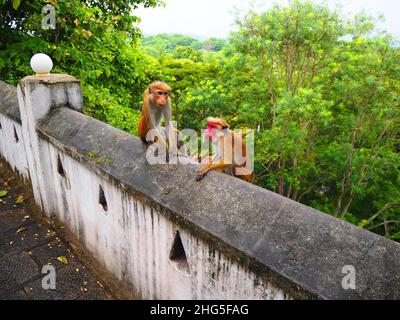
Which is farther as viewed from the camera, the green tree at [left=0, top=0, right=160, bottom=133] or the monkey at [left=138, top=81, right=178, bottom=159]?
the green tree at [left=0, top=0, right=160, bottom=133]

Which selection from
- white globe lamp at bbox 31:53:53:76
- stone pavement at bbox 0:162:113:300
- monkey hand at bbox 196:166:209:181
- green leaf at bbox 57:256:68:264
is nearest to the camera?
monkey hand at bbox 196:166:209:181

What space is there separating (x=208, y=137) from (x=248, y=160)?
55 centimetres

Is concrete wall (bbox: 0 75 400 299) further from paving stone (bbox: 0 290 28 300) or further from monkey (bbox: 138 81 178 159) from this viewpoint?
paving stone (bbox: 0 290 28 300)

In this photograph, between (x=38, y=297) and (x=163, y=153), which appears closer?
(x=163, y=153)

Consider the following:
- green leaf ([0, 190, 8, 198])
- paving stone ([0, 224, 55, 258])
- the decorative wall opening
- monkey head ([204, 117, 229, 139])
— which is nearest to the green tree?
green leaf ([0, 190, 8, 198])

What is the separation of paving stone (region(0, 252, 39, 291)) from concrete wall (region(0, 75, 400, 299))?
2.02ft

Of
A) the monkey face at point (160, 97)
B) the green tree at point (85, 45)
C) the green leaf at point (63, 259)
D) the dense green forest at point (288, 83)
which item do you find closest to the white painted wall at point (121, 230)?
the green leaf at point (63, 259)

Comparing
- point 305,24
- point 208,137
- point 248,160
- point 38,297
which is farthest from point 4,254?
point 305,24

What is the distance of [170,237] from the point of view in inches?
105

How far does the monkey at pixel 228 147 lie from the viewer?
11.0 feet

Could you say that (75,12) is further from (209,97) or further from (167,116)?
(209,97)

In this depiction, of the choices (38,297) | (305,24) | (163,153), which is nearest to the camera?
(163,153)

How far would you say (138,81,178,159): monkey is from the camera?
3.29 meters

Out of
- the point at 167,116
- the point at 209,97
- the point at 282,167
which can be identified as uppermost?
the point at 167,116
